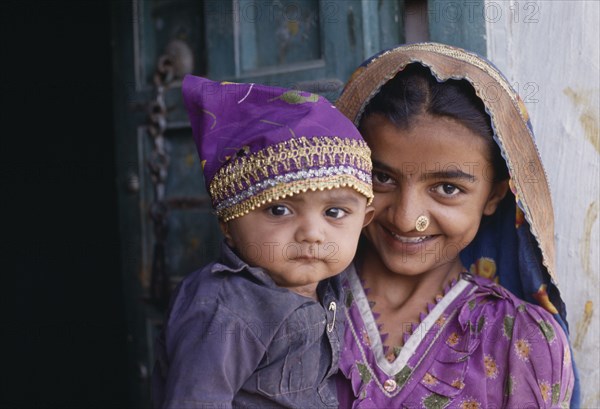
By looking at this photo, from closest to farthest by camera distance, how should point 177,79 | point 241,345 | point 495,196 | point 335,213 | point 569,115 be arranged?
point 241,345, point 335,213, point 495,196, point 569,115, point 177,79

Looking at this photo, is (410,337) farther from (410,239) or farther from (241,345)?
(241,345)

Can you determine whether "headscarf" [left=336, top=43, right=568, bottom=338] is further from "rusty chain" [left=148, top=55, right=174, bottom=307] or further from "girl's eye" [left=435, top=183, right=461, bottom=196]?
"rusty chain" [left=148, top=55, right=174, bottom=307]

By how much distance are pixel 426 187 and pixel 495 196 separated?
23 cm

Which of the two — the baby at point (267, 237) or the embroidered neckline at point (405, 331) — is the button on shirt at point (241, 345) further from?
the embroidered neckline at point (405, 331)

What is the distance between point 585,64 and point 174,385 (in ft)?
4.78

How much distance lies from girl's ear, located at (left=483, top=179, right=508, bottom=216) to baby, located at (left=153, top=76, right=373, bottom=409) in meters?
0.38

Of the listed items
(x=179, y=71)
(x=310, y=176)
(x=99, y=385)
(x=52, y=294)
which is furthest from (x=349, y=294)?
(x=52, y=294)

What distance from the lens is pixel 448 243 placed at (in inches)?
64.5

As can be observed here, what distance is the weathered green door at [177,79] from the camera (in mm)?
2158

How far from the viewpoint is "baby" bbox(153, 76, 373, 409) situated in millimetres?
1351

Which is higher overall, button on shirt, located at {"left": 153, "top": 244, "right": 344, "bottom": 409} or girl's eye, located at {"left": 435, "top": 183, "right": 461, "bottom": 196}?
girl's eye, located at {"left": 435, "top": 183, "right": 461, "bottom": 196}

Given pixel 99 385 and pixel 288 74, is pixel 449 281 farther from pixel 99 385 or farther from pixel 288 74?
pixel 99 385

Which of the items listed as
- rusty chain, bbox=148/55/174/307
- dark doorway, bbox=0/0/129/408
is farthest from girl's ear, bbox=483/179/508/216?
dark doorway, bbox=0/0/129/408

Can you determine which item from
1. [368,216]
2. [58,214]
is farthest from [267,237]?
[58,214]
